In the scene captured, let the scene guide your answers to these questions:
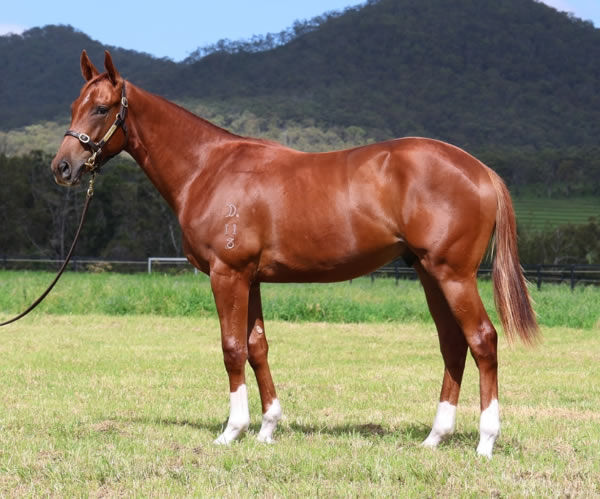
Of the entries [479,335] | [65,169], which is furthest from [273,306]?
[479,335]

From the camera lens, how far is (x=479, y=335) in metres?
5.23

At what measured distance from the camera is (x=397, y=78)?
157 m

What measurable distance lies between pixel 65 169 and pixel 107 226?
1975 inches

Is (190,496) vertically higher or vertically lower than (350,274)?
lower

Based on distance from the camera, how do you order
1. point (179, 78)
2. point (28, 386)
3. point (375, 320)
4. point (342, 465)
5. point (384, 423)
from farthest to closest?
point (179, 78) < point (375, 320) < point (28, 386) < point (384, 423) < point (342, 465)

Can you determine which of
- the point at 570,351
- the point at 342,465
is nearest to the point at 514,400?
the point at 342,465

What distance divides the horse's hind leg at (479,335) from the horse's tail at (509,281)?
28 centimetres

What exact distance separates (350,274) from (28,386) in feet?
15.5

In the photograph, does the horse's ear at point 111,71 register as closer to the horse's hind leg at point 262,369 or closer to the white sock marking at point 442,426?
the horse's hind leg at point 262,369

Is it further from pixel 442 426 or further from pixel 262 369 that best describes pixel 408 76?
pixel 442 426

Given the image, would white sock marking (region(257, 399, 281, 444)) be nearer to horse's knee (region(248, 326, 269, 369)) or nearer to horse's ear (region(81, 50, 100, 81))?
horse's knee (region(248, 326, 269, 369))

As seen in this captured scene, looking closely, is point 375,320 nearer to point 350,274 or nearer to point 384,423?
point 384,423

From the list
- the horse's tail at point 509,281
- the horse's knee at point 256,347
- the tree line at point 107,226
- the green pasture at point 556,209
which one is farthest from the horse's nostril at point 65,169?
the green pasture at point 556,209

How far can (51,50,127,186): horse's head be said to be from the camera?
5723 mm
